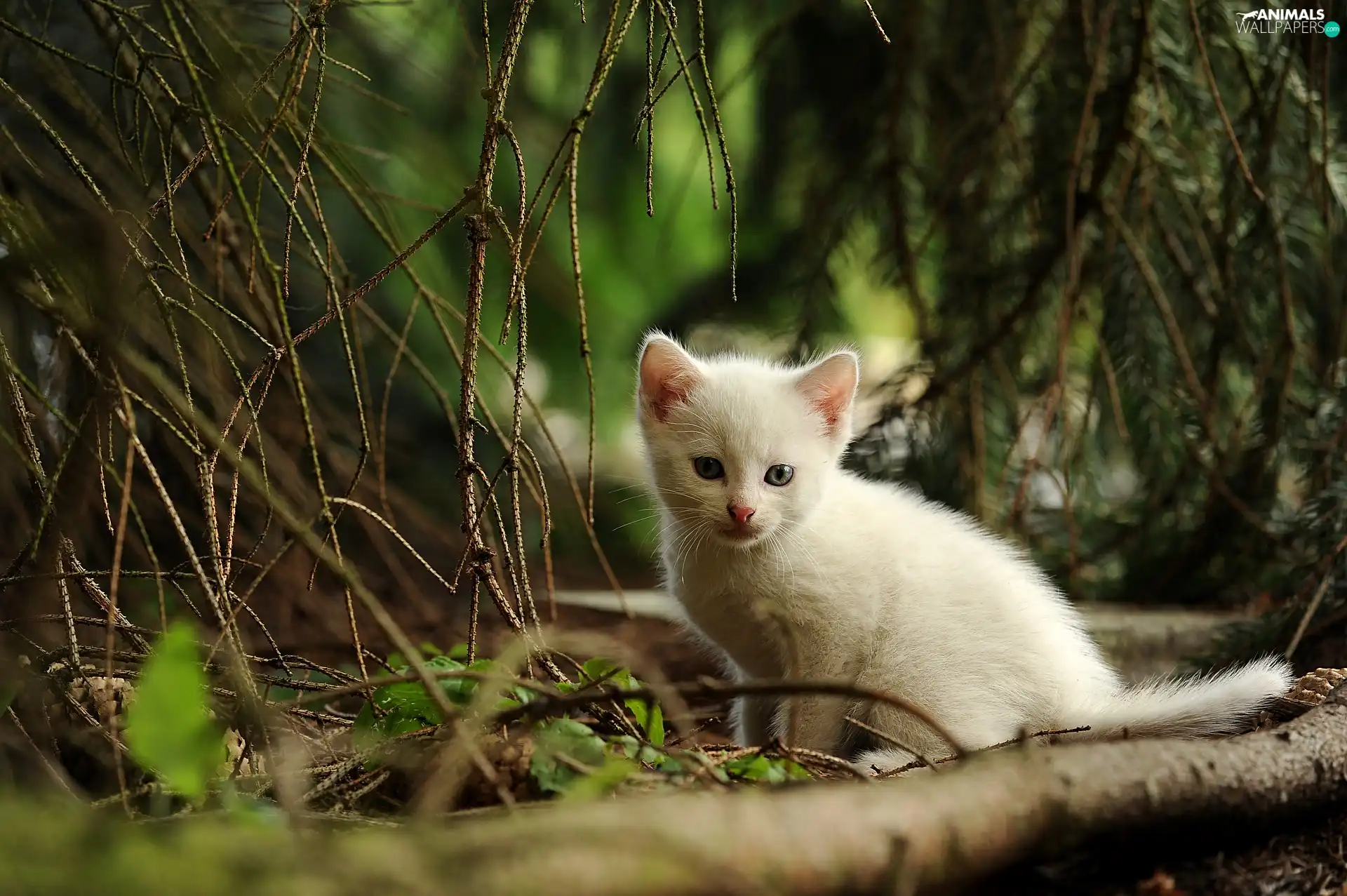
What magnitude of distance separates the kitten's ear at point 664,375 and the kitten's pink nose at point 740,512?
1.06 ft

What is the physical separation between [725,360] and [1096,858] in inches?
61.7

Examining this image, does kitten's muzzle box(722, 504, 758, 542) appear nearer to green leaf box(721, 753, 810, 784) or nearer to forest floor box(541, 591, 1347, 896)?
green leaf box(721, 753, 810, 784)

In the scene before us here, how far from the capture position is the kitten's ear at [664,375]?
2.28m

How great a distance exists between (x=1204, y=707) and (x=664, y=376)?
120 cm

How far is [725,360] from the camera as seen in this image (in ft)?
8.53

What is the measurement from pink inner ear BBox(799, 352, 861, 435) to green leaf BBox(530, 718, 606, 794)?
1.15 m

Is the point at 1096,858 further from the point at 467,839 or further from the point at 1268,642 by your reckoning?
the point at 1268,642

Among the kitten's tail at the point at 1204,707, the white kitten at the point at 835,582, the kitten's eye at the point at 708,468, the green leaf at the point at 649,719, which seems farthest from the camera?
the kitten's eye at the point at 708,468

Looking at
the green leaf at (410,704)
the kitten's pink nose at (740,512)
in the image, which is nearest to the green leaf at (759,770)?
the green leaf at (410,704)

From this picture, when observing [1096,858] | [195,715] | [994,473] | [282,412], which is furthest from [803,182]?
[195,715]

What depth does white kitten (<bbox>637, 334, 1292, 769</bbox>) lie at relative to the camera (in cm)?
197

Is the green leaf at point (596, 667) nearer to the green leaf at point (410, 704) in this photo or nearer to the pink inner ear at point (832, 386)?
the green leaf at point (410, 704)

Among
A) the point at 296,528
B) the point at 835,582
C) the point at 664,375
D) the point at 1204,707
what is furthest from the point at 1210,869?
the point at 664,375

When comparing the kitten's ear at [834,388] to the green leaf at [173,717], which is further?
the kitten's ear at [834,388]
